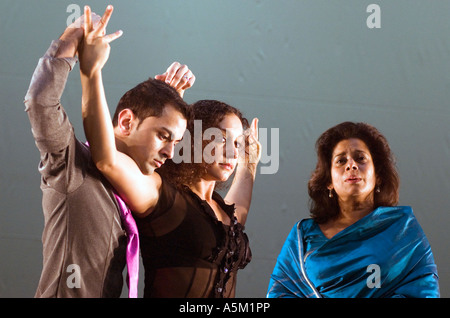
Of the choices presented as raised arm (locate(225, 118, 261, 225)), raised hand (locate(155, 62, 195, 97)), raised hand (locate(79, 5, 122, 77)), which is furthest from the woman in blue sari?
raised hand (locate(79, 5, 122, 77))

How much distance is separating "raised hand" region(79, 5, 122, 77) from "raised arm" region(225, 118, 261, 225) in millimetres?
669

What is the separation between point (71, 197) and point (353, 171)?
91cm

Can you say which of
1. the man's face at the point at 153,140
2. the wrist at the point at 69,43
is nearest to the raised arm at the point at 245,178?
the man's face at the point at 153,140

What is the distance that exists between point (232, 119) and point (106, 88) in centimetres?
124

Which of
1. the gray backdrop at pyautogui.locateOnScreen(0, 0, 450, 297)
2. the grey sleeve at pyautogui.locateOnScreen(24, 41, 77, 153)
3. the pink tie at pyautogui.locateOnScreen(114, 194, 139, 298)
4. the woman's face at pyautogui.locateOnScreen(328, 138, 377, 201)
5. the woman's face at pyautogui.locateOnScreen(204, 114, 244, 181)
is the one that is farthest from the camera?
the gray backdrop at pyautogui.locateOnScreen(0, 0, 450, 297)

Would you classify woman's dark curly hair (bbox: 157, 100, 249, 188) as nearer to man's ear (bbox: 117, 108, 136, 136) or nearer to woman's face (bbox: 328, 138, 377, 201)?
man's ear (bbox: 117, 108, 136, 136)

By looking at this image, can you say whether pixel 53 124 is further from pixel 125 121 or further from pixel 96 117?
pixel 125 121

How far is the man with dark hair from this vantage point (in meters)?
0.96

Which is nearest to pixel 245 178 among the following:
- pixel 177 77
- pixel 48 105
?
pixel 177 77

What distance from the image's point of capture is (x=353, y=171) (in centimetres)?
162

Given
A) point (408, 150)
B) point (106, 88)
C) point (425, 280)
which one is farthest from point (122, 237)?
point (408, 150)

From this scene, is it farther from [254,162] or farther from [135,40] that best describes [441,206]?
[135,40]
